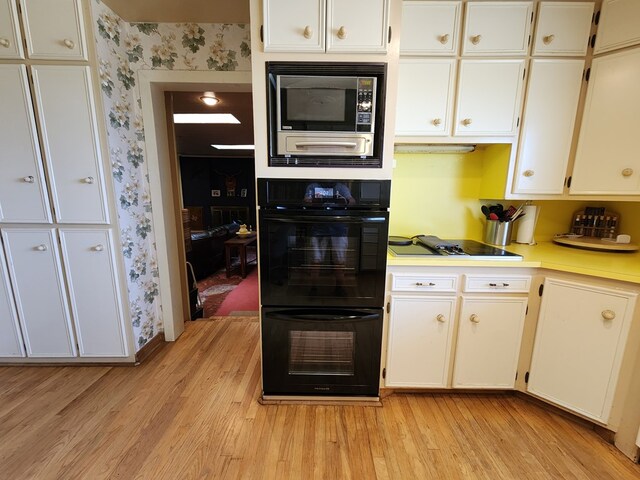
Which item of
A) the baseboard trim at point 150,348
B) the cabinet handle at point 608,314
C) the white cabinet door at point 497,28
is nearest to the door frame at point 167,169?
the baseboard trim at point 150,348

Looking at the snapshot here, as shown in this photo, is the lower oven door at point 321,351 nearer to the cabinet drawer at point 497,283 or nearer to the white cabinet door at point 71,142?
the cabinet drawer at point 497,283

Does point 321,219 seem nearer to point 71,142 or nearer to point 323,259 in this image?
point 323,259

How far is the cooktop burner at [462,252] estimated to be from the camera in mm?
1478

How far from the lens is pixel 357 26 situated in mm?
1271

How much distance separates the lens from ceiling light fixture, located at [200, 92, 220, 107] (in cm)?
277

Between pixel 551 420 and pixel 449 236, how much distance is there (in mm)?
1244

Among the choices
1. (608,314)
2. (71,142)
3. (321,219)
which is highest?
(71,142)

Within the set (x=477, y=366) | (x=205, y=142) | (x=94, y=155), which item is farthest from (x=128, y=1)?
(x=205, y=142)

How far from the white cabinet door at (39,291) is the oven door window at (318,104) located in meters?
1.76

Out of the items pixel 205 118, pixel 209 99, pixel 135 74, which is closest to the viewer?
pixel 135 74

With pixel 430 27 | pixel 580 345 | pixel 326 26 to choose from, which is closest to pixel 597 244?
pixel 580 345

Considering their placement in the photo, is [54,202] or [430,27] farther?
[54,202]

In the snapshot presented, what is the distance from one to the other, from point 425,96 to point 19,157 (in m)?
2.55

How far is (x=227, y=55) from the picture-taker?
191cm
